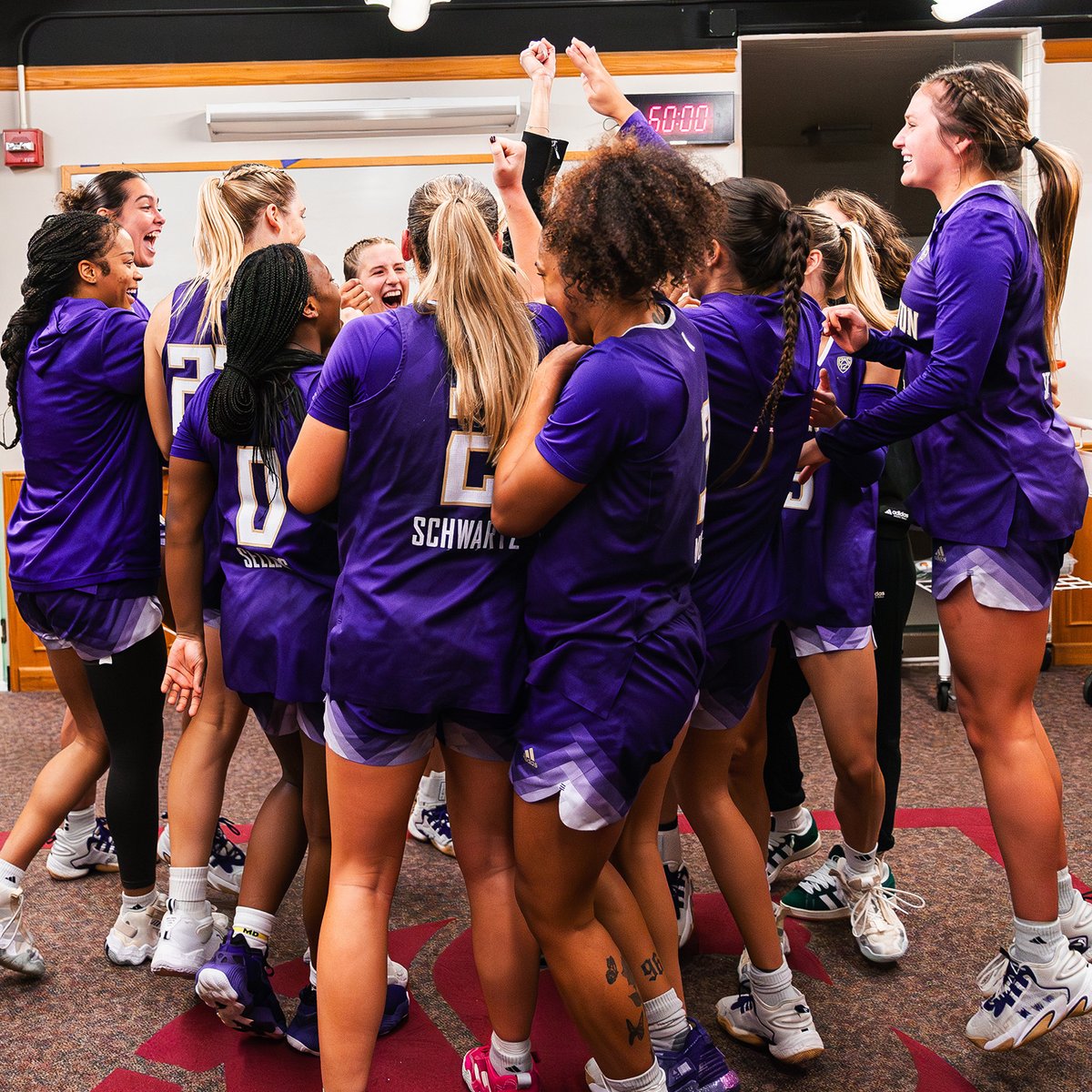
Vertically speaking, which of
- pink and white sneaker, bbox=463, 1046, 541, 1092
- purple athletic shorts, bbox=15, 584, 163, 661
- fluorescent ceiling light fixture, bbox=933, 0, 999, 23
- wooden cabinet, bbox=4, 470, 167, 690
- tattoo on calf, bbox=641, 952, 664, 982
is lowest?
wooden cabinet, bbox=4, 470, 167, 690

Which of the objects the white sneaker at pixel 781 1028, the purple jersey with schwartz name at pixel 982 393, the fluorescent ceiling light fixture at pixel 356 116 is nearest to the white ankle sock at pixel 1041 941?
the white sneaker at pixel 781 1028

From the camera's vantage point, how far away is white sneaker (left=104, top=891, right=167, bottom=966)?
2539 millimetres

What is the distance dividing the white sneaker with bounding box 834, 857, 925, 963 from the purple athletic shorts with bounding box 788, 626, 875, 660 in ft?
1.89

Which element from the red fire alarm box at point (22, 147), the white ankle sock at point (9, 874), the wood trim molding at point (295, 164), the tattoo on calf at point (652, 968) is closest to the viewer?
the tattoo on calf at point (652, 968)

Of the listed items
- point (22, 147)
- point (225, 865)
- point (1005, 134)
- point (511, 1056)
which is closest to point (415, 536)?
point (511, 1056)

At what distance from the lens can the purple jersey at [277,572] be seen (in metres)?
2.04

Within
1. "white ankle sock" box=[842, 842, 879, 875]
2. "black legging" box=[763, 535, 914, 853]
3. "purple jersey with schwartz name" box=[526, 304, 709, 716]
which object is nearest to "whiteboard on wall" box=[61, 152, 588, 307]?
"black legging" box=[763, 535, 914, 853]

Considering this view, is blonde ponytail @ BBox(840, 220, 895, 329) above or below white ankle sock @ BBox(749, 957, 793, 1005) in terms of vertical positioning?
above

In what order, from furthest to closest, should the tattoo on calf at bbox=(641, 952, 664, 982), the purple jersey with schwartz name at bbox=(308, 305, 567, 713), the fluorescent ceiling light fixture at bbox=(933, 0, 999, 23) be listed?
1. the fluorescent ceiling light fixture at bbox=(933, 0, 999, 23)
2. the tattoo on calf at bbox=(641, 952, 664, 982)
3. the purple jersey with schwartz name at bbox=(308, 305, 567, 713)

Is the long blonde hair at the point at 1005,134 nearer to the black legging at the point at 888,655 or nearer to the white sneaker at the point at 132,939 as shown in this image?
the black legging at the point at 888,655

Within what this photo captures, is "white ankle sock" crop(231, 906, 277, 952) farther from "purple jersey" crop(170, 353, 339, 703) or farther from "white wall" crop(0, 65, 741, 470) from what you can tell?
"white wall" crop(0, 65, 741, 470)

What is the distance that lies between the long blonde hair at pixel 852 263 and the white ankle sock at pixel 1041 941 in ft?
4.24

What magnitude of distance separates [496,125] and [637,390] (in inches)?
160

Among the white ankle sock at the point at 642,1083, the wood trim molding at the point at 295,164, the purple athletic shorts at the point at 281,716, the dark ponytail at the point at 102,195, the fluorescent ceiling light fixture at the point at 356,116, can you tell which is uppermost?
the fluorescent ceiling light fixture at the point at 356,116
